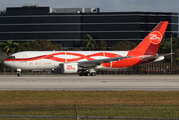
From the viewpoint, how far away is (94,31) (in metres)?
146

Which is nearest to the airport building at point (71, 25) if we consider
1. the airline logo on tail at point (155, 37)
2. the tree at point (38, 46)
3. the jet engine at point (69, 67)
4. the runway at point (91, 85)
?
the tree at point (38, 46)

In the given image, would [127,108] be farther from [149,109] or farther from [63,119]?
[63,119]

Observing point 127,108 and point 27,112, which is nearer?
point 27,112

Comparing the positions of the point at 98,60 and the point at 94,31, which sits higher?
the point at 94,31

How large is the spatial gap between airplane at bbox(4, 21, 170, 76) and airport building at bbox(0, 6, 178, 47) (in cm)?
9055

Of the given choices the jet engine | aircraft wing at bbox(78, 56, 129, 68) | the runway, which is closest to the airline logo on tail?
aircraft wing at bbox(78, 56, 129, 68)

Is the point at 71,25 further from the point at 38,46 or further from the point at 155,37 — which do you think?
the point at 155,37

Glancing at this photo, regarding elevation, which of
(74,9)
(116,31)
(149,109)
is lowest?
(149,109)

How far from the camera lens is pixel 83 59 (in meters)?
52.6

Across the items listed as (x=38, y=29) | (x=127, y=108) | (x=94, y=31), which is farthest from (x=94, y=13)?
(x=127, y=108)

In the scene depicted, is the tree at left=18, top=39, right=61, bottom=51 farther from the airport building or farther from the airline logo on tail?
the airline logo on tail

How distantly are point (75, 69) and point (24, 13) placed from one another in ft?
337

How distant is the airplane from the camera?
50.5 m

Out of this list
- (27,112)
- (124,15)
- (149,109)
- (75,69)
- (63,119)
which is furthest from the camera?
(124,15)
